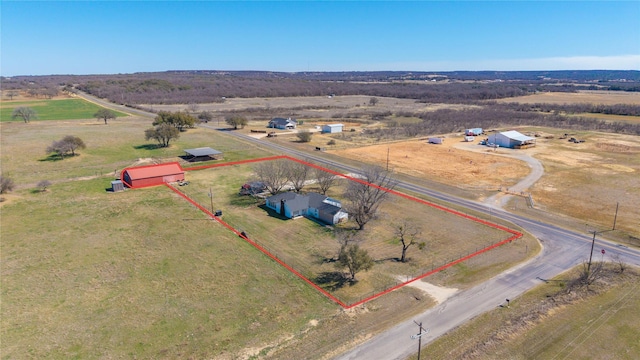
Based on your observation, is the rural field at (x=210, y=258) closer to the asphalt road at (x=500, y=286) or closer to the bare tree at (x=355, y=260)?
the asphalt road at (x=500, y=286)

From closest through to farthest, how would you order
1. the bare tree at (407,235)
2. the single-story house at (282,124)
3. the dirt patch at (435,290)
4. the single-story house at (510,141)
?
the dirt patch at (435,290) < the bare tree at (407,235) < the single-story house at (510,141) < the single-story house at (282,124)

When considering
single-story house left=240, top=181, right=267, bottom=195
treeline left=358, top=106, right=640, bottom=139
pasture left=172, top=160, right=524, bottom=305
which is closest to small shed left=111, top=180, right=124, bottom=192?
pasture left=172, top=160, right=524, bottom=305

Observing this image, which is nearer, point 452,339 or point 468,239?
point 452,339

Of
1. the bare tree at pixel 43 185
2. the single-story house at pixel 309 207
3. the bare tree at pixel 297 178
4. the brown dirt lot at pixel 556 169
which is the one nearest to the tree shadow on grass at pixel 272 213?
the single-story house at pixel 309 207

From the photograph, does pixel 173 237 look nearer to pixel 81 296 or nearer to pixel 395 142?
pixel 81 296

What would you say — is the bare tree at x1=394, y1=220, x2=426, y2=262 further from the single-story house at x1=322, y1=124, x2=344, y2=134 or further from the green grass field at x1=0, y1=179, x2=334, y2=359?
the single-story house at x1=322, y1=124, x2=344, y2=134

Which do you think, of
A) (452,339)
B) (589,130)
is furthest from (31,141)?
(589,130)

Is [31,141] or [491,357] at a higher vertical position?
[31,141]
